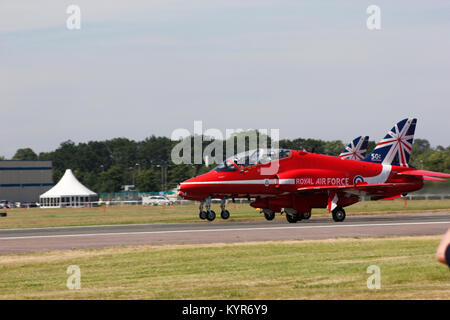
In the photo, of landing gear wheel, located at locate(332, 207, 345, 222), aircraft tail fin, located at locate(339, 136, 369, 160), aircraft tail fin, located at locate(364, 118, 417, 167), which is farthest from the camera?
aircraft tail fin, located at locate(339, 136, 369, 160)

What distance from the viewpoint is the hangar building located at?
133000mm

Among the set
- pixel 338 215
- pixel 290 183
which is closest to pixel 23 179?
pixel 290 183

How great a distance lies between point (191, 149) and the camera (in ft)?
442

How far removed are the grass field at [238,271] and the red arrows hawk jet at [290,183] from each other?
11.0 m

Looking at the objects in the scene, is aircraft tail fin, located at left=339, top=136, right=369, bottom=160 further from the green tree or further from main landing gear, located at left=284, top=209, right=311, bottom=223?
the green tree

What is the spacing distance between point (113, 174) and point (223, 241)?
142m

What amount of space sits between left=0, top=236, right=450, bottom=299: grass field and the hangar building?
121 metres

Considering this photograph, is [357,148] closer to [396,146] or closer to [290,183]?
[396,146]

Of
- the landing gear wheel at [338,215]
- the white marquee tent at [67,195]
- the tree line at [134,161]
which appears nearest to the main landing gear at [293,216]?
the landing gear wheel at [338,215]

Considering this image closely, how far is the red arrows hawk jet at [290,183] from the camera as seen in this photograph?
3034cm

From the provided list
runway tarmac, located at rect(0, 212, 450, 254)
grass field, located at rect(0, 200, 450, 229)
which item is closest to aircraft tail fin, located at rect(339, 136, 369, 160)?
grass field, located at rect(0, 200, 450, 229)

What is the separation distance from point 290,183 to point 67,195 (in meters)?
62.7

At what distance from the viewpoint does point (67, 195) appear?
290 ft

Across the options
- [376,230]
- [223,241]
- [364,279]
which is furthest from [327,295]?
[376,230]
